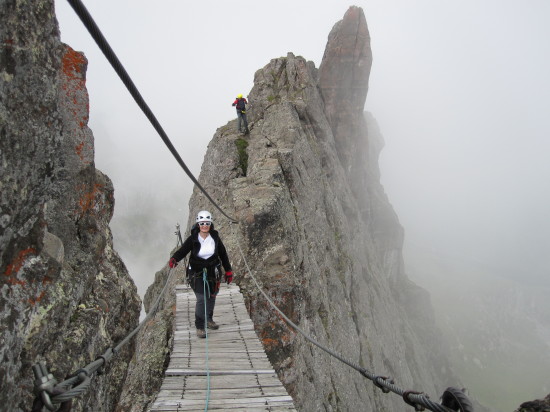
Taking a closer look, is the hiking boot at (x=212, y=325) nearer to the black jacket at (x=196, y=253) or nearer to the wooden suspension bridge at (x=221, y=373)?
the wooden suspension bridge at (x=221, y=373)

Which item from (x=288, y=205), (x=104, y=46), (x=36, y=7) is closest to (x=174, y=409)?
(x=104, y=46)

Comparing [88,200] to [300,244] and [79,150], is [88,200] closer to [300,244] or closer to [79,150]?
[79,150]

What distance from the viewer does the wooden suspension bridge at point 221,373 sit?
26.0ft

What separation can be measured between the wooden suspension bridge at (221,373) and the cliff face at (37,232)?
1.71 m

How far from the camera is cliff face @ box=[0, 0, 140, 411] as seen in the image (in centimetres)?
475

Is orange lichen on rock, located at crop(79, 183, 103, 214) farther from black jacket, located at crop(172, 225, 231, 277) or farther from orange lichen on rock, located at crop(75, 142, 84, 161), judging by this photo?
black jacket, located at crop(172, 225, 231, 277)

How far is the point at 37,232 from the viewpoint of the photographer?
5.37m

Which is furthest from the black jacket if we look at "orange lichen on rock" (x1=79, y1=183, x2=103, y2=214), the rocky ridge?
the rocky ridge

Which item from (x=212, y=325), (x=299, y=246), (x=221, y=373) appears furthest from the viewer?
(x=299, y=246)

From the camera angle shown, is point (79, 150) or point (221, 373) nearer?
point (79, 150)

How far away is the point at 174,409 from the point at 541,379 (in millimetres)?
161488

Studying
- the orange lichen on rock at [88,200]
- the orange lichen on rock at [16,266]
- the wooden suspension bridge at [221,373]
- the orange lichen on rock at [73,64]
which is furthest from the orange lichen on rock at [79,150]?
the wooden suspension bridge at [221,373]

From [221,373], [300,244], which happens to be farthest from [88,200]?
[300,244]

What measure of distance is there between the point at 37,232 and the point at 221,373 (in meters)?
5.78
